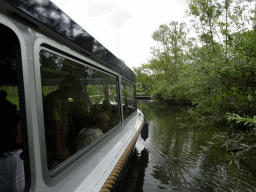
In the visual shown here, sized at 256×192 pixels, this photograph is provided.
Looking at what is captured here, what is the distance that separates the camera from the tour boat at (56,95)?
1.15 metres

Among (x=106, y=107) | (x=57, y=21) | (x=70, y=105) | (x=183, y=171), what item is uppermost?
(x=57, y=21)

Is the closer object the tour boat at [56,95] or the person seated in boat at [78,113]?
the tour boat at [56,95]

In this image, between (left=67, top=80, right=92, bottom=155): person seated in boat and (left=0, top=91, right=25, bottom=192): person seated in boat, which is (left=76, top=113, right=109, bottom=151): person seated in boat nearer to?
(left=67, top=80, right=92, bottom=155): person seated in boat

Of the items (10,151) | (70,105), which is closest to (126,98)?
(70,105)

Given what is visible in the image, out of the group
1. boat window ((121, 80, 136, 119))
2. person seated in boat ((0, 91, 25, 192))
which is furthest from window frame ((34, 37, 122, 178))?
boat window ((121, 80, 136, 119))

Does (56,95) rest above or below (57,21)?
below

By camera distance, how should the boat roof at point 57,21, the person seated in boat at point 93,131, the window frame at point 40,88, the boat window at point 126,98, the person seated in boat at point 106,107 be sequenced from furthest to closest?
the boat window at point 126,98
the person seated in boat at point 106,107
the person seated in boat at point 93,131
the window frame at point 40,88
the boat roof at point 57,21

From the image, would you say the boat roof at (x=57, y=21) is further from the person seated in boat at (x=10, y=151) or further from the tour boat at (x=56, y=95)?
the person seated in boat at (x=10, y=151)

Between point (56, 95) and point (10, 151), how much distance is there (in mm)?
576

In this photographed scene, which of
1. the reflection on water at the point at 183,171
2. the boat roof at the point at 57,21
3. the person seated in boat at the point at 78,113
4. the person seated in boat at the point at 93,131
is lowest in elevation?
the reflection on water at the point at 183,171

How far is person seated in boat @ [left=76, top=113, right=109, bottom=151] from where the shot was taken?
A: 214 centimetres

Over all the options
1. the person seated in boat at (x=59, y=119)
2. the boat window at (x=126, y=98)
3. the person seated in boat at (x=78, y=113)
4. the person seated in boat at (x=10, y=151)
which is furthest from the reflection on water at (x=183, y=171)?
the person seated in boat at (x=10, y=151)

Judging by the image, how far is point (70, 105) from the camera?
1996 millimetres

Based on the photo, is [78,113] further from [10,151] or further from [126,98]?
[126,98]
